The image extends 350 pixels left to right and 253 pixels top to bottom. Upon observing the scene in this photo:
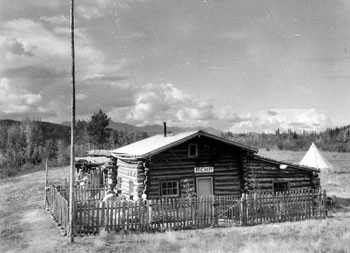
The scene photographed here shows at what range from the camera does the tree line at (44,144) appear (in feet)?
250

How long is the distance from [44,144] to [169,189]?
101445 millimetres

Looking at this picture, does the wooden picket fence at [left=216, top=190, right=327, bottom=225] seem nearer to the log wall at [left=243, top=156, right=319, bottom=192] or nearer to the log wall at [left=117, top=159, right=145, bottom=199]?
the log wall at [left=243, top=156, right=319, bottom=192]

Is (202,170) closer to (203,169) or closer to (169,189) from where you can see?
(203,169)

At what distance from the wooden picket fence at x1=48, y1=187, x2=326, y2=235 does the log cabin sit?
2400mm

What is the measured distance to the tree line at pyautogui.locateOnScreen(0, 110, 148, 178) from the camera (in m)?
76.3

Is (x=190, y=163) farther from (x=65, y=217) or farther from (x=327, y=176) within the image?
(x=327, y=176)

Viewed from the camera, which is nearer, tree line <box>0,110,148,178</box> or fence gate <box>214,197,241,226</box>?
fence gate <box>214,197,241,226</box>

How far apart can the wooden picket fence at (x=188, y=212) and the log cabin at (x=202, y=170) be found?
240 cm

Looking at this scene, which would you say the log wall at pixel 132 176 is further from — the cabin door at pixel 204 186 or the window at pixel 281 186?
the window at pixel 281 186

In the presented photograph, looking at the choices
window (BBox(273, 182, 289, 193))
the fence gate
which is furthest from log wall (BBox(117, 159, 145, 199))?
window (BBox(273, 182, 289, 193))

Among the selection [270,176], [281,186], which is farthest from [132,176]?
[281,186]

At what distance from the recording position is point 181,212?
61.2ft

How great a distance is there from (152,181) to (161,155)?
5.01 ft

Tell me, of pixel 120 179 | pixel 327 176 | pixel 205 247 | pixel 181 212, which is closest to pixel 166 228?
pixel 181 212
